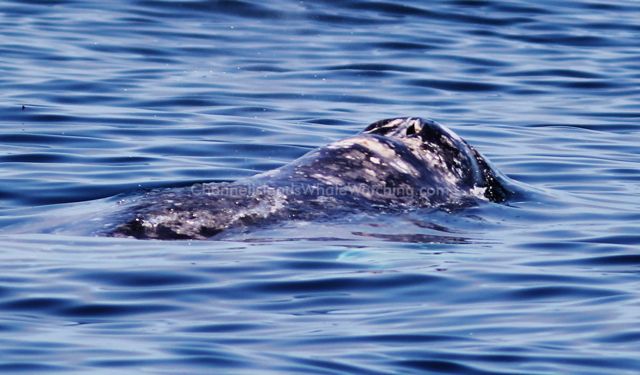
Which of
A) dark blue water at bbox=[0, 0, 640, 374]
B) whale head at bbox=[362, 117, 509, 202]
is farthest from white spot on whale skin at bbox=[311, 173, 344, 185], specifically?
whale head at bbox=[362, 117, 509, 202]

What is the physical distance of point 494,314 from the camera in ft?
25.7

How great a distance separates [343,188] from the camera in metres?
10.5

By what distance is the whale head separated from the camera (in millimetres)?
11211

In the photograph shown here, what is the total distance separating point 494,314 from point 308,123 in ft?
27.3

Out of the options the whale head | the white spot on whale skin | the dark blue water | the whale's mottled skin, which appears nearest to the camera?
the dark blue water

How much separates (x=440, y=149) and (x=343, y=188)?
1.04 m

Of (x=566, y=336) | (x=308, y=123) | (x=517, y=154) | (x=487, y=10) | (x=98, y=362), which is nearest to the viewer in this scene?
(x=98, y=362)

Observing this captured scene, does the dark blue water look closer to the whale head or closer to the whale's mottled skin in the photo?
the whale's mottled skin

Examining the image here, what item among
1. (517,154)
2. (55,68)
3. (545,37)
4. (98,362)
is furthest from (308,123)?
(98,362)

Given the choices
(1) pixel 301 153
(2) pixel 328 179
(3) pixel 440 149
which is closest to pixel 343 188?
(2) pixel 328 179

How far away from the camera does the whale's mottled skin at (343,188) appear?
32.0ft

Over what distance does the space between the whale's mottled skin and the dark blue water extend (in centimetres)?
19

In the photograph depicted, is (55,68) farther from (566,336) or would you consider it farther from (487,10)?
(566,336)

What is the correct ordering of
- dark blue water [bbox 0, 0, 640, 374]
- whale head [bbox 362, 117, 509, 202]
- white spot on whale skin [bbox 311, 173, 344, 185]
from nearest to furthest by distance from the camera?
1. dark blue water [bbox 0, 0, 640, 374]
2. white spot on whale skin [bbox 311, 173, 344, 185]
3. whale head [bbox 362, 117, 509, 202]
